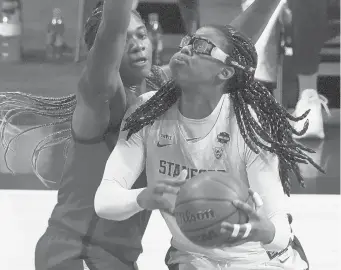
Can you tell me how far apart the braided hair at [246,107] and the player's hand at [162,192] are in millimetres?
342

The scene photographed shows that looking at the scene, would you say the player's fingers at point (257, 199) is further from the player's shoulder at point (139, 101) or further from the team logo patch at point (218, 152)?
the player's shoulder at point (139, 101)

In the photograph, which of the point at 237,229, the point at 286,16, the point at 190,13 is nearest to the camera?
the point at 237,229

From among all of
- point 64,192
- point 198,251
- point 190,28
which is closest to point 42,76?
point 190,28

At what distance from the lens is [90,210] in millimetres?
2703

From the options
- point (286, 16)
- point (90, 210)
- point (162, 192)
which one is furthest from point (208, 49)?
point (286, 16)

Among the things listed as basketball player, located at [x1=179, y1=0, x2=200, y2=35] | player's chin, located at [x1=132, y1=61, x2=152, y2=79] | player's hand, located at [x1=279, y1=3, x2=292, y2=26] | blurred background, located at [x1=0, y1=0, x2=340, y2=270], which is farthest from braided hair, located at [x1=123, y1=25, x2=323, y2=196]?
player's hand, located at [x1=279, y1=3, x2=292, y2=26]

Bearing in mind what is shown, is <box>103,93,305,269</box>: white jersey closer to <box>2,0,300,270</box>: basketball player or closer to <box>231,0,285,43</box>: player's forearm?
<box>2,0,300,270</box>: basketball player

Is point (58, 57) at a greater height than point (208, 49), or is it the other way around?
point (208, 49)

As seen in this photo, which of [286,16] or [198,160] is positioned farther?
[286,16]

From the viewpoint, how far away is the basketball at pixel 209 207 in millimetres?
2168

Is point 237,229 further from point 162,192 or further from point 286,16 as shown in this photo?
point 286,16

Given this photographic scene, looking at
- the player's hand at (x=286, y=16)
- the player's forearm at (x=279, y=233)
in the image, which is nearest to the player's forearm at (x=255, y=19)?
the player's forearm at (x=279, y=233)

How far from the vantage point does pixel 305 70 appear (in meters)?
5.93

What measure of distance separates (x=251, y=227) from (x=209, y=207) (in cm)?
14
